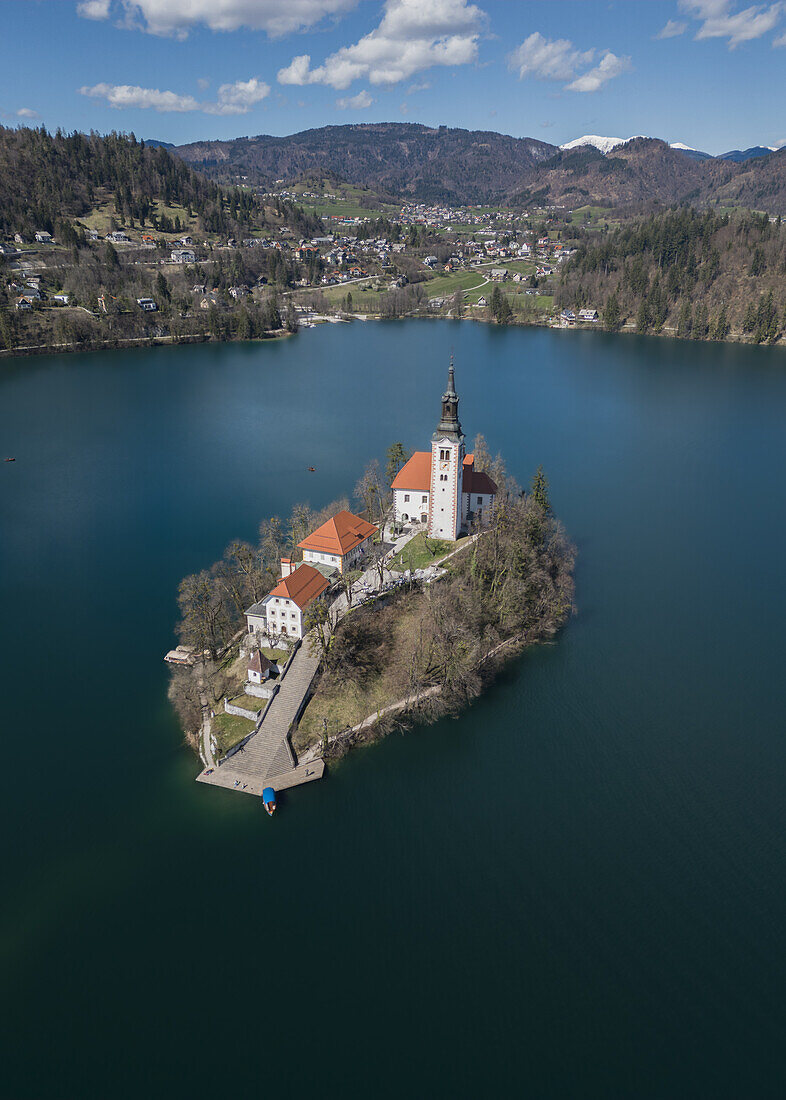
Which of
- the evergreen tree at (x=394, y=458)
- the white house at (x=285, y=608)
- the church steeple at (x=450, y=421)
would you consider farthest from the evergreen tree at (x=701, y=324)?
the white house at (x=285, y=608)

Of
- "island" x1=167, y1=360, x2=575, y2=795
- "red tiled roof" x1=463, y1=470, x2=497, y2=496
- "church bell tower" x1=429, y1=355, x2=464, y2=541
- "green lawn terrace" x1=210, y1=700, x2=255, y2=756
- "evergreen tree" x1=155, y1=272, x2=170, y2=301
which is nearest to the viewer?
"green lawn terrace" x1=210, y1=700, x2=255, y2=756

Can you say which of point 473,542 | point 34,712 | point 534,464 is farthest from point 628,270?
point 34,712

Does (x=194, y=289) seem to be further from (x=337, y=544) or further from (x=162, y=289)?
(x=337, y=544)

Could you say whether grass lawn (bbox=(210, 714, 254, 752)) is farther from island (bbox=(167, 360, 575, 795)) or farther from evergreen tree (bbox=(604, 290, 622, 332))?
evergreen tree (bbox=(604, 290, 622, 332))

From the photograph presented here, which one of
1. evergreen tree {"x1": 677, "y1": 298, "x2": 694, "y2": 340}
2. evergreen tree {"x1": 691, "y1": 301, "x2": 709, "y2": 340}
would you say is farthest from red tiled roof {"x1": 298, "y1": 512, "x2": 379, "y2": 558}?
evergreen tree {"x1": 677, "y1": 298, "x2": 694, "y2": 340}

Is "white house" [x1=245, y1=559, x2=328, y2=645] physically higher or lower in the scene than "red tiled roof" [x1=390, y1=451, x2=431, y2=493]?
lower

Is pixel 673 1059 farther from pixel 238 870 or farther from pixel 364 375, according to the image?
pixel 364 375

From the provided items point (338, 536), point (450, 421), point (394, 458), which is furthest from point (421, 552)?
point (394, 458)
